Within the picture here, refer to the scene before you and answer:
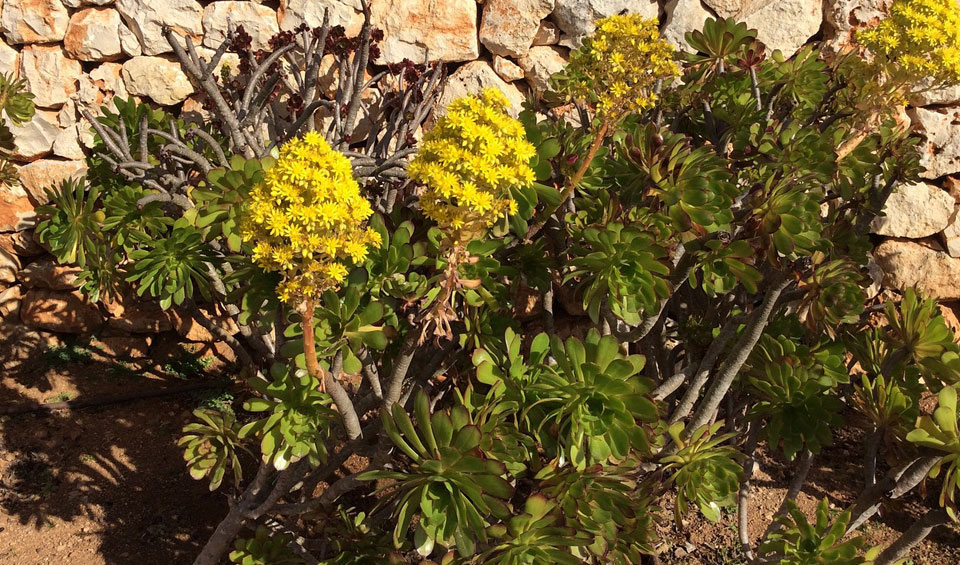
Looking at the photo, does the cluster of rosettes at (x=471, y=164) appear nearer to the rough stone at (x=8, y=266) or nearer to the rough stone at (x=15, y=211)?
the rough stone at (x=15, y=211)

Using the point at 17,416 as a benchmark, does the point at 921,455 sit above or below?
above

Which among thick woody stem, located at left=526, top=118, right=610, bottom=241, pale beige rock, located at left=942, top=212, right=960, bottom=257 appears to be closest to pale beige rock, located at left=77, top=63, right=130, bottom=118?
thick woody stem, located at left=526, top=118, right=610, bottom=241

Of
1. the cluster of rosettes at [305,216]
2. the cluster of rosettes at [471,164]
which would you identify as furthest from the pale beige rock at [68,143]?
the cluster of rosettes at [471,164]

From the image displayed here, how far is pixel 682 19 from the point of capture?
3545mm

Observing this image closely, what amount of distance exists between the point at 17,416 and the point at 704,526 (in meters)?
3.69

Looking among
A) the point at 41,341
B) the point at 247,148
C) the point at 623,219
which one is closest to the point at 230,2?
the point at 247,148

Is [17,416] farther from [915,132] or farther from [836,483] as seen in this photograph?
[915,132]

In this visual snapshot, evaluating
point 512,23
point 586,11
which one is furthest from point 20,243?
point 586,11

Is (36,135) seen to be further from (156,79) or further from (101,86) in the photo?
(156,79)

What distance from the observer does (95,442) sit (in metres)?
3.64

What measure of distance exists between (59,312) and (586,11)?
3598mm

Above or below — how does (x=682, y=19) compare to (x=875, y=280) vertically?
above

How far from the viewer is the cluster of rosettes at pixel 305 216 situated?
160cm

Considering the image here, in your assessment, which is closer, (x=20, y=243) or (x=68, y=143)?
(x=68, y=143)
